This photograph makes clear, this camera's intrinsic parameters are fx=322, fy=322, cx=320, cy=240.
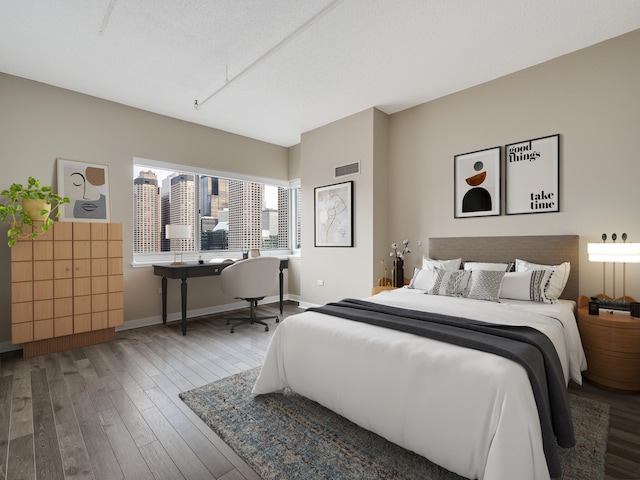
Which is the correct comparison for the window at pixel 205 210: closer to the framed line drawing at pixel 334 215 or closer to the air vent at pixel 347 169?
the framed line drawing at pixel 334 215

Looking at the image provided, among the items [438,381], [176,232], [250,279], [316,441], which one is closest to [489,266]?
[438,381]

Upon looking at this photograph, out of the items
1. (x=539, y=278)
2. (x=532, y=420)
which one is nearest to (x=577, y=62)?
(x=539, y=278)

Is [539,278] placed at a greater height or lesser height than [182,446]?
greater

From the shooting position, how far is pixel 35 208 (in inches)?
125

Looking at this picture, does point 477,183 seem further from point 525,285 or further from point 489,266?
point 525,285

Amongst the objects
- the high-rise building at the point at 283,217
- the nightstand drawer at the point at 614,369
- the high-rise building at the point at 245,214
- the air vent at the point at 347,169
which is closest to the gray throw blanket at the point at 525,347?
the nightstand drawer at the point at 614,369

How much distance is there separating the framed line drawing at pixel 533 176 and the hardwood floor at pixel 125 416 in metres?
1.72

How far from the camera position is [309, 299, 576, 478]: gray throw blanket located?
1.46 meters

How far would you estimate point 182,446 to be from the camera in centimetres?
183

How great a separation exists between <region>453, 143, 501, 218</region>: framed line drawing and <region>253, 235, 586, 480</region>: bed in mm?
1225

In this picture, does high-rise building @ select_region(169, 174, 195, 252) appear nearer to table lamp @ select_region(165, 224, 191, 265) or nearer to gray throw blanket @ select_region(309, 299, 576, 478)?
table lamp @ select_region(165, 224, 191, 265)

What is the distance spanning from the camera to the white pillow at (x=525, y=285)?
284 centimetres

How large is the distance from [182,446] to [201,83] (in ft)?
11.4

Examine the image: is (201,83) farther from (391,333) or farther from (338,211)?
(391,333)
